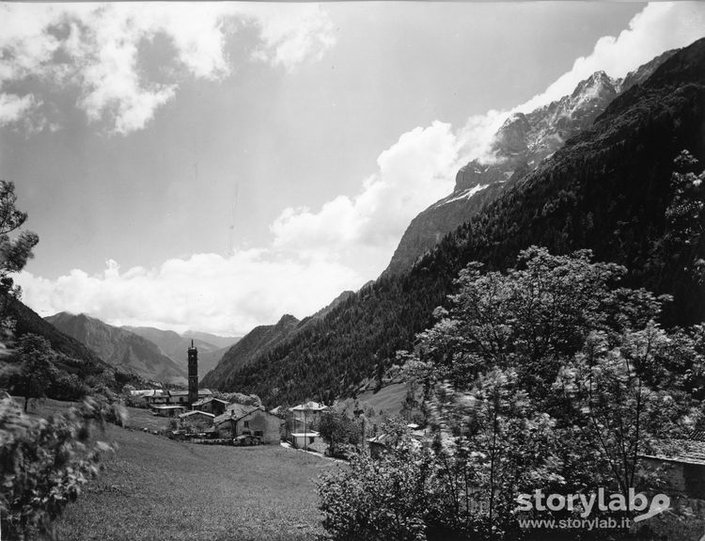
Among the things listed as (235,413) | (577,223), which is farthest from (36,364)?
(577,223)

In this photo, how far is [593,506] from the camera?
8648 millimetres

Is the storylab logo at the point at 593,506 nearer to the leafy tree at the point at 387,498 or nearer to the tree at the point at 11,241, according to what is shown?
the leafy tree at the point at 387,498

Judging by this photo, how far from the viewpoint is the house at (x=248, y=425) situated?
70.8 meters

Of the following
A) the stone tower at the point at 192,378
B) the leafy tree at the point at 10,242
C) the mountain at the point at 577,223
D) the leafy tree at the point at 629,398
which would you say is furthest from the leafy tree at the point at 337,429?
the leafy tree at the point at 10,242

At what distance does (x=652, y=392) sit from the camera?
7.48m

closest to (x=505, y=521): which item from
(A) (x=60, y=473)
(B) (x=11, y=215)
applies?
(A) (x=60, y=473)

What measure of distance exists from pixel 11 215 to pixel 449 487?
29.3 feet

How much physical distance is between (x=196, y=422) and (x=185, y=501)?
61514 millimetres

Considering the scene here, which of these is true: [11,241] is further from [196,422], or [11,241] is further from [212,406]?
[212,406]

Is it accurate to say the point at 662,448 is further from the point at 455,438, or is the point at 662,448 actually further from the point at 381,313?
the point at 381,313

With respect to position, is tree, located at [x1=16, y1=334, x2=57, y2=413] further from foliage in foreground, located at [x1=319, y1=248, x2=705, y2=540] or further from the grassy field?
foliage in foreground, located at [x1=319, y1=248, x2=705, y2=540]

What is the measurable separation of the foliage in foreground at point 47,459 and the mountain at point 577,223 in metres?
85.8

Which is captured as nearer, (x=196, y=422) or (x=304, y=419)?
(x=196, y=422)

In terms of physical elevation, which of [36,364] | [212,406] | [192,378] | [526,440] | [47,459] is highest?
[36,364]
